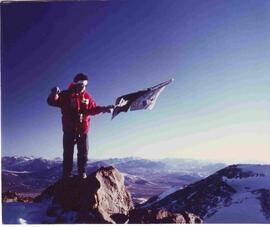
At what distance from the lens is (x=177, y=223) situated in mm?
7297

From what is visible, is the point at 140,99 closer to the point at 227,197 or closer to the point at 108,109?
the point at 108,109

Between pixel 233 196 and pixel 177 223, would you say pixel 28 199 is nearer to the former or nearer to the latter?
pixel 177 223

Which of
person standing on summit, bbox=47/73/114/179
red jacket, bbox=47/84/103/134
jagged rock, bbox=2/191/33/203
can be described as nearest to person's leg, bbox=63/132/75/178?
person standing on summit, bbox=47/73/114/179

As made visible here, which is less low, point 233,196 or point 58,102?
point 58,102

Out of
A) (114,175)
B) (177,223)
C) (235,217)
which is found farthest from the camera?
(235,217)

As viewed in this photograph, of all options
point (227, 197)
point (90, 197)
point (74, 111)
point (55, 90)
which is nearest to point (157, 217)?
point (90, 197)

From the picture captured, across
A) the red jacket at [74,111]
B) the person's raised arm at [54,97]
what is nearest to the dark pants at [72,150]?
the red jacket at [74,111]

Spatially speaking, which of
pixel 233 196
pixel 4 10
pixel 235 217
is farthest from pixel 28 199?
pixel 233 196

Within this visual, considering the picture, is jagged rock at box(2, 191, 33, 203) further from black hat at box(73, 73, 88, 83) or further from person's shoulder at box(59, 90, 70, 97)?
black hat at box(73, 73, 88, 83)

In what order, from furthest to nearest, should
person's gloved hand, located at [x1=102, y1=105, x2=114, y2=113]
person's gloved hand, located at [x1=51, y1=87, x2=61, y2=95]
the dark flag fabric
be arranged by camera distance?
the dark flag fabric → person's gloved hand, located at [x1=102, y1=105, x2=114, y2=113] → person's gloved hand, located at [x1=51, y1=87, x2=61, y2=95]

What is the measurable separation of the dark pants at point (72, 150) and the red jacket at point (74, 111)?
108mm

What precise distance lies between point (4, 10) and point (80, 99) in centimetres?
229

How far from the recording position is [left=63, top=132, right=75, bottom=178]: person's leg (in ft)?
25.2

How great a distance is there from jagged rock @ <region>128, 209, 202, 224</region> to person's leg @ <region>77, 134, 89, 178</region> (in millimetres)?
1194
